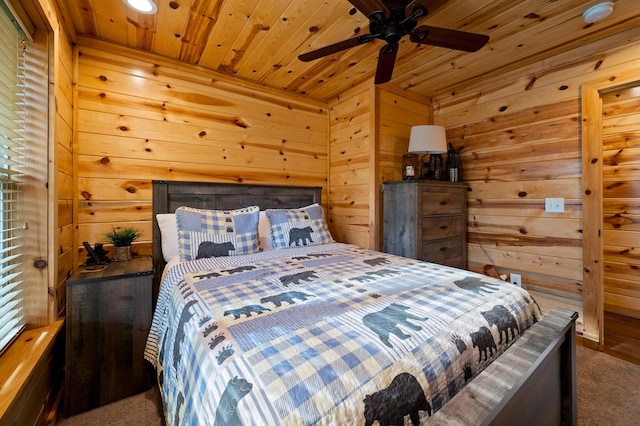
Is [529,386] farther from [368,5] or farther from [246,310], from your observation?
[368,5]

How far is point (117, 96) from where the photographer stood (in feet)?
6.77

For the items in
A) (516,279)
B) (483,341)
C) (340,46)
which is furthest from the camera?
(516,279)

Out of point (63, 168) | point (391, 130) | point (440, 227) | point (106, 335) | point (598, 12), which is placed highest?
point (598, 12)

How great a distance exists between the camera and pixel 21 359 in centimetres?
111

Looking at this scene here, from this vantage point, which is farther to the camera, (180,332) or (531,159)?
(531,159)

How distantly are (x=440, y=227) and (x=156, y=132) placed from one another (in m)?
2.64

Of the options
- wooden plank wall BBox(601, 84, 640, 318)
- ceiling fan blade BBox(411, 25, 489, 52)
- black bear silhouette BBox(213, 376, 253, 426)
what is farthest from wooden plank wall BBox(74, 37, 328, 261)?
wooden plank wall BBox(601, 84, 640, 318)

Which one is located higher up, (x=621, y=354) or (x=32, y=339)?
(x=32, y=339)

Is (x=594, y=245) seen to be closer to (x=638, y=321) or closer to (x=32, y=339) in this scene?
(x=638, y=321)

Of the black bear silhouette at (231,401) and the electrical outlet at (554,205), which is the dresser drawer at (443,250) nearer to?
the electrical outlet at (554,205)

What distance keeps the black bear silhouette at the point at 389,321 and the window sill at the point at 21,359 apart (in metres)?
1.20

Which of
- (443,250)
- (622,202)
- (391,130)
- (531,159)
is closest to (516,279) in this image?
(443,250)

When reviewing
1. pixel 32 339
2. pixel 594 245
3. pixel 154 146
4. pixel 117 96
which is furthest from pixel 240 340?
pixel 594 245

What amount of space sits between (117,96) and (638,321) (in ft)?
16.3
